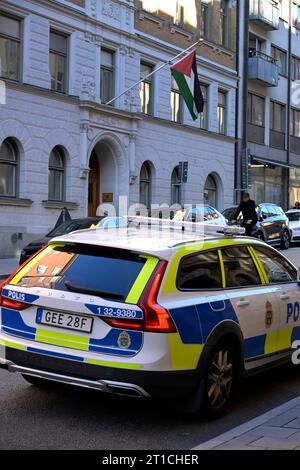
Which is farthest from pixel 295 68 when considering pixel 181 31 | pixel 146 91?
pixel 146 91

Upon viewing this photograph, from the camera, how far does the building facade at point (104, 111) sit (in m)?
20.8

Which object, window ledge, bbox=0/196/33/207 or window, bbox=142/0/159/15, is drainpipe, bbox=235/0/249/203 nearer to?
window, bbox=142/0/159/15

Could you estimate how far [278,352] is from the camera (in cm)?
648

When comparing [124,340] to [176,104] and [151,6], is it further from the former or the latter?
[176,104]

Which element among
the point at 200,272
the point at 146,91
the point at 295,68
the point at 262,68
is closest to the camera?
the point at 200,272

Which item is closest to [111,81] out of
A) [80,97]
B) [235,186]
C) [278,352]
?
[80,97]

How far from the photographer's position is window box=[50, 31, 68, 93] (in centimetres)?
2214

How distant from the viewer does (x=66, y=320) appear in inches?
205

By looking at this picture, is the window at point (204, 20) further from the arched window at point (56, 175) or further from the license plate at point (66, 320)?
the license plate at point (66, 320)

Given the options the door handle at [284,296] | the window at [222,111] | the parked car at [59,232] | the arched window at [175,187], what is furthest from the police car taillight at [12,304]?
the window at [222,111]

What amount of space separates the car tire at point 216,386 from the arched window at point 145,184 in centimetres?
2068

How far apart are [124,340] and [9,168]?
53.9ft

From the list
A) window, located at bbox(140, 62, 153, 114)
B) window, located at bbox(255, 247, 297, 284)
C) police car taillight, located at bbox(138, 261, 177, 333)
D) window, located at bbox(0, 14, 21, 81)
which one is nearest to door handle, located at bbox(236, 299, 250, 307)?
window, located at bbox(255, 247, 297, 284)

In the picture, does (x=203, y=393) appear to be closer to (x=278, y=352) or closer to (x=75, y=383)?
(x=75, y=383)
